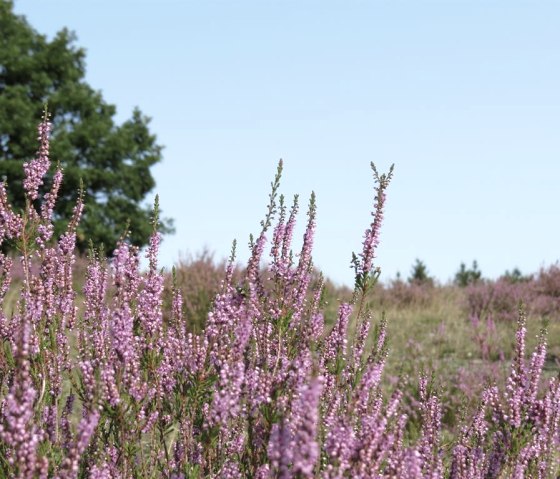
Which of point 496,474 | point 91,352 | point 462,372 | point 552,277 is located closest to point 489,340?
point 462,372

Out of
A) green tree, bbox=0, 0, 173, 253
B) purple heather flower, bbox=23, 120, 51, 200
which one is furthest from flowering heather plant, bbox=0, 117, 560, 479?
green tree, bbox=0, 0, 173, 253

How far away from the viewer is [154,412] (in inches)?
162

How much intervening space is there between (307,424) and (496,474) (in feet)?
9.05

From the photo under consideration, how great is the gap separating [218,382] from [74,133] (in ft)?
114

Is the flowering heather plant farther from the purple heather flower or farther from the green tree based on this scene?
the green tree

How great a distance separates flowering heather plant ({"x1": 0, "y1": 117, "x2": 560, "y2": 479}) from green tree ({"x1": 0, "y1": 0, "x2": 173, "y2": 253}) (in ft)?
98.3

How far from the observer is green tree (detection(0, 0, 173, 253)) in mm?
34562

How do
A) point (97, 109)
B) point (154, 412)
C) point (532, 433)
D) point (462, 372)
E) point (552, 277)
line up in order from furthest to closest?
1. point (97, 109)
2. point (552, 277)
3. point (462, 372)
4. point (532, 433)
5. point (154, 412)

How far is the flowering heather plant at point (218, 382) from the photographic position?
309 cm

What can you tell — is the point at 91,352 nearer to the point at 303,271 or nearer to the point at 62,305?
the point at 62,305

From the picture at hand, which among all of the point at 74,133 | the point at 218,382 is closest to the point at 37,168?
the point at 218,382

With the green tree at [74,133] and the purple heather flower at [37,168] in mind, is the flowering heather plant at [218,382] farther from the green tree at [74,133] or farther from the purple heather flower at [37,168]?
the green tree at [74,133]

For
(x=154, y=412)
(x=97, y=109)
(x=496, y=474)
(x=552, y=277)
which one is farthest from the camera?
(x=97, y=109)

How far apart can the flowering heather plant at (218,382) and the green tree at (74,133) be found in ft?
98.3
